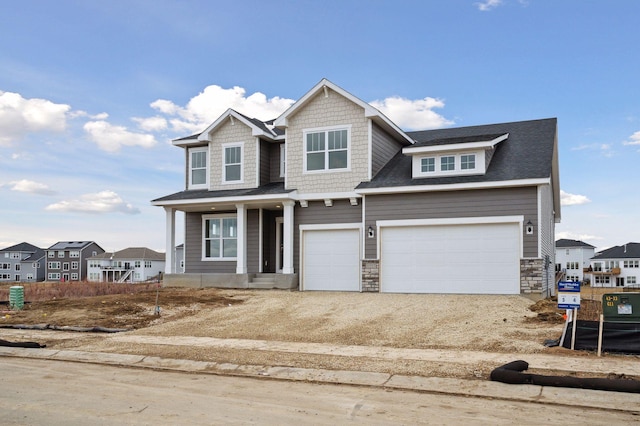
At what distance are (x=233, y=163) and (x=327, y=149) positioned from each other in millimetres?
4610

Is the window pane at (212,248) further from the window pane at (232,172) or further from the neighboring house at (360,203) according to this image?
the window pane at (232,172)

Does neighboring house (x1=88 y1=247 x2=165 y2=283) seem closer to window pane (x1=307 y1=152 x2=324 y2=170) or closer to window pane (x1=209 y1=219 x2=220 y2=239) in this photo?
window pane (x1=209 y1=219 x2=220 y2=239)

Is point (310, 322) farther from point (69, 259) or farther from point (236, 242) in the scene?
point (69, 259)

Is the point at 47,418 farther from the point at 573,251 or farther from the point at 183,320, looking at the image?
the point at 573,251

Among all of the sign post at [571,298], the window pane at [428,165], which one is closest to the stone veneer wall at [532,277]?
the window pane at [428,165]

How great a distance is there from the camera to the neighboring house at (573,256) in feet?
272

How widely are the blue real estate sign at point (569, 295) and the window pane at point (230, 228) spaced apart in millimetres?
16636

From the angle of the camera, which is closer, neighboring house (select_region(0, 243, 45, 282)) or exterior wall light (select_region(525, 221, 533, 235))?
exterior wall light (select_region(525, 221, 533, 235))

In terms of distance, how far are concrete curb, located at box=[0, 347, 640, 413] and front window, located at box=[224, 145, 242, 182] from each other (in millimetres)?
13939

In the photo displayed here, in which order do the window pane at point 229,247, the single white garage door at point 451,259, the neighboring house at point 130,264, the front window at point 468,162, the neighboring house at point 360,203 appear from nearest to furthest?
the single white garage door at point 451,259 < the neighboring house at point 360,203 < the front window at point 468,162 < the window pane at point 229,247 < the neighboring house at point 130,264

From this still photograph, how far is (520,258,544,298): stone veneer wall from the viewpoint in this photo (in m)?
19.5

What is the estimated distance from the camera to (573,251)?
84.3 meters

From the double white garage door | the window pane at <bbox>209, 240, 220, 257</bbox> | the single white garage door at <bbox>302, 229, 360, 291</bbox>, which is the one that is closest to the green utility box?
the double white garage door

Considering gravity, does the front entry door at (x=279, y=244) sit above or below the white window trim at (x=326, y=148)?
below
